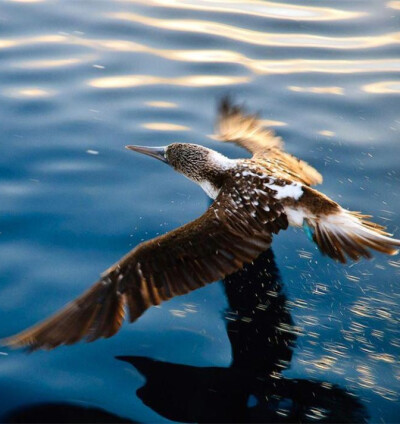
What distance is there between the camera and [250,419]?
4.83 metres

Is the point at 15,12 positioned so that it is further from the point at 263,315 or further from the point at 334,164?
the point at 263,315

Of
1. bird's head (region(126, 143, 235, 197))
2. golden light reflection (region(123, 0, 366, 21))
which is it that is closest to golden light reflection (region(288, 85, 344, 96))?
golden light reflection (region(123, 0, 366, 21))

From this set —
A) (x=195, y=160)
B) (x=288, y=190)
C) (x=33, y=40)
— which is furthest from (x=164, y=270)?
(x=33, y=40)

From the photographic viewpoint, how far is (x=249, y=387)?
16.6 feet

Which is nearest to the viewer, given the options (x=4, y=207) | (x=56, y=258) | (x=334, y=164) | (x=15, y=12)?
(x=56, y=258)

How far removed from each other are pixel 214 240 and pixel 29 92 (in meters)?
3.82

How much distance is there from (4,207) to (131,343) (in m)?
1.87

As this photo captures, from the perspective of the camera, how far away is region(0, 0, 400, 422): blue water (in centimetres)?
506

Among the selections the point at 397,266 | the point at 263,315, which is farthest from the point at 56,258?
the point at 397,266

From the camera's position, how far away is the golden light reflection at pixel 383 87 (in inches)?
347

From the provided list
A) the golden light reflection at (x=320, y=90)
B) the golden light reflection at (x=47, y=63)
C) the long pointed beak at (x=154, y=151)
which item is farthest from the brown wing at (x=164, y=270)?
the golden light reflection at (x=47, y=63)

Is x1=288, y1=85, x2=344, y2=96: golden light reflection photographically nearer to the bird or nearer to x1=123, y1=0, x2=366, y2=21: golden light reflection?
x1=123, y1=0, x2=366, y2=21: golden light reflection

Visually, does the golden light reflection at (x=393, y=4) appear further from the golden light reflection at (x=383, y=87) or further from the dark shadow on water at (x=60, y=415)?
the dark shadow on water at (x=60, y=415)

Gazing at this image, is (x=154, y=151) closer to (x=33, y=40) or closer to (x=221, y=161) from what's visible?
(x=221, y=161)
